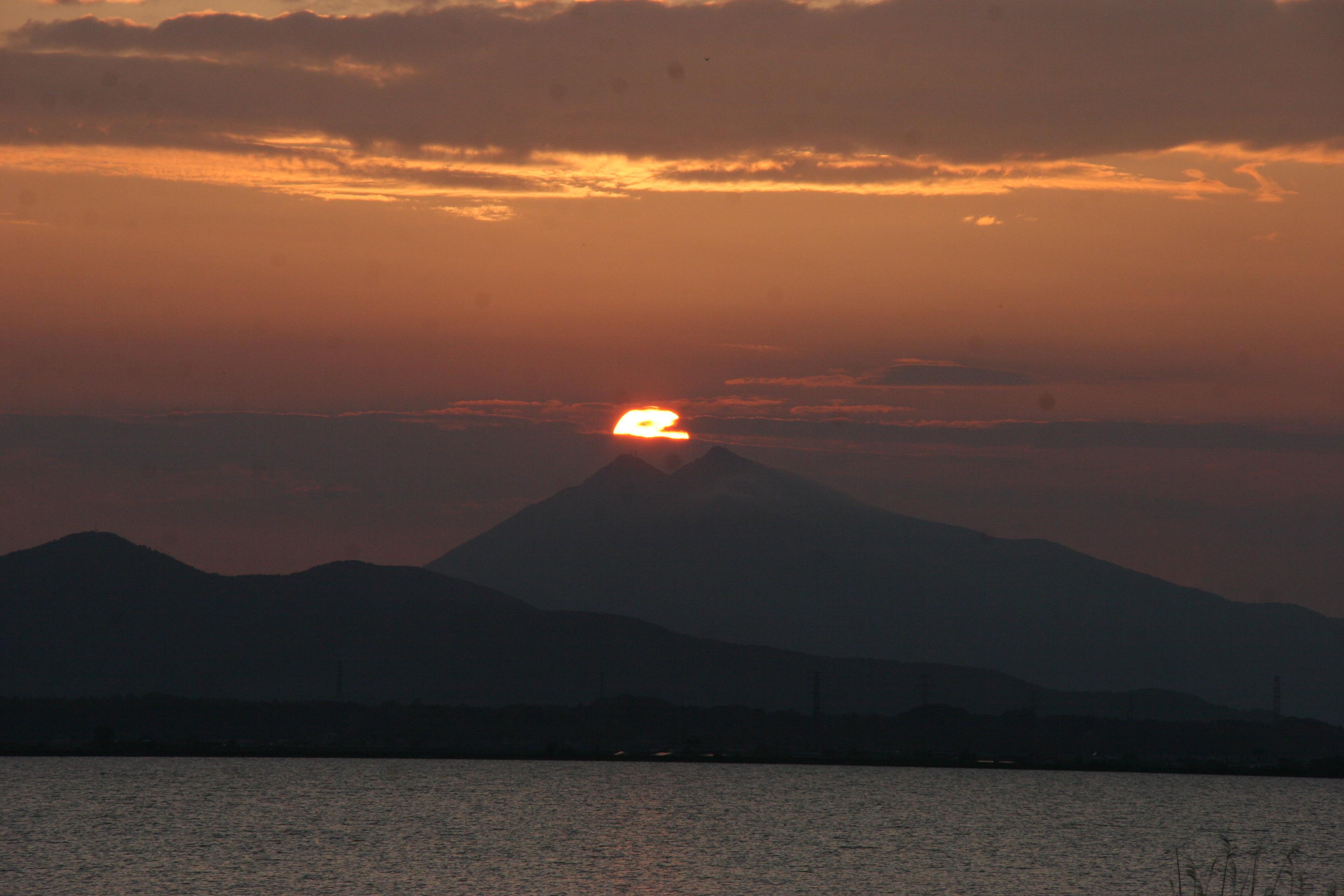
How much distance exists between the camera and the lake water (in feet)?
307

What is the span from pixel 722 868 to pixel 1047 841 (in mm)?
40813

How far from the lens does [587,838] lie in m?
122

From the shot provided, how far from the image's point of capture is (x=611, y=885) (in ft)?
301

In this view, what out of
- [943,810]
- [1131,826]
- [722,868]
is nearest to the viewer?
[722,868]

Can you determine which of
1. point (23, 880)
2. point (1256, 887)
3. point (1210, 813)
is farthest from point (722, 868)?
point (1210, 813)

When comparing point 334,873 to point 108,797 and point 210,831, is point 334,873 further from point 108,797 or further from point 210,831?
point 108,797

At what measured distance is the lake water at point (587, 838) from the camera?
93.4m

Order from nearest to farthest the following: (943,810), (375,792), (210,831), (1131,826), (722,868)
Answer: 1. (722,868)
2. (210,831)
3. (1131,826)
4. (943,810)
5. (375,792)

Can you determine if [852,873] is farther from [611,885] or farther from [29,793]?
[29,793]

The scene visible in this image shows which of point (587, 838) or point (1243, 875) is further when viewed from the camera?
point (587, 838)

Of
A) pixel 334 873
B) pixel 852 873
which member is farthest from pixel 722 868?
pixel 334 873

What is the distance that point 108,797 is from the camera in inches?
6181

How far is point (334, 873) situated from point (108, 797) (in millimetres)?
72966

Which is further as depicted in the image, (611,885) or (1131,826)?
(1131,826)
